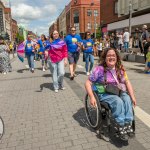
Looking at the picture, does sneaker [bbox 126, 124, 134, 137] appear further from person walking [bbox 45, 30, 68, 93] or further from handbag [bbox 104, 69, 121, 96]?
person walking [bbox 45, 30, 68, 93]

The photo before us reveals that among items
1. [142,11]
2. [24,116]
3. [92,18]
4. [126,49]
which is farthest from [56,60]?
[92,18]

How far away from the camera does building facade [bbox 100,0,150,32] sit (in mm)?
25878

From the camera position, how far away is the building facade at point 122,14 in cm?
2588

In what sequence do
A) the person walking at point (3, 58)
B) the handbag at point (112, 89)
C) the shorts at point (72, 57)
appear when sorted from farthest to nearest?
the person walking at point (3, 58)
the shorts at point (72, 57)
the handbag at point (112, 89)

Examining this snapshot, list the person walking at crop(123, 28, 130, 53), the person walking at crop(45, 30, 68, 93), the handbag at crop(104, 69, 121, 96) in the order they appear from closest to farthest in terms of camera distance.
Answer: the handbag at crop(104, 69, 121, 96) < the person walking at crop(45, 30, 68, 93) < the person walking at crop(123, 28, 130, 53)

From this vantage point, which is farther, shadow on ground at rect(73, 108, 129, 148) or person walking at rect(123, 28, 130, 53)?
person walking at rect(123, 28, 130, 53)

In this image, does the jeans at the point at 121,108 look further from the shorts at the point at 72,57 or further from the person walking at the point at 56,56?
the shorts at the point at 72,57

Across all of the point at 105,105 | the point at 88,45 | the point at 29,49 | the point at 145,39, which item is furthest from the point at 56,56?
the point at 145,39

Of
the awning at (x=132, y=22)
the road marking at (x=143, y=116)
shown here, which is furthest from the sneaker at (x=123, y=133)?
the awning at (x=132, y=22)

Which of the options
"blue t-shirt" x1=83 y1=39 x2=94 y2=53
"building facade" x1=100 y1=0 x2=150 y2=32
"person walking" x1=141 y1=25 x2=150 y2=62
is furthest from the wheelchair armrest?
"building facade" x1=100 y1=0 x2=150 y2=32

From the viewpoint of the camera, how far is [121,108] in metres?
3.22

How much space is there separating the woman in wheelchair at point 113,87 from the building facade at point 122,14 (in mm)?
17149

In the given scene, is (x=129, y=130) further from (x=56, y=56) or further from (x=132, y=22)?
(x=132, y=22)

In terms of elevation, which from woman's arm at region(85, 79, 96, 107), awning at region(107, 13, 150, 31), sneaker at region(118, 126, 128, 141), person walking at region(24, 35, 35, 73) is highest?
awning at region(107, 13, 150, 31)
